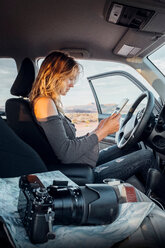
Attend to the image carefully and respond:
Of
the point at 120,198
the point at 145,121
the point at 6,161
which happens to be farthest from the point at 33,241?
the point at 145,121

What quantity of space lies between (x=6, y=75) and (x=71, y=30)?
2.05ft

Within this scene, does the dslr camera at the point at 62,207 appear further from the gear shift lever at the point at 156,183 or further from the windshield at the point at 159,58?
the windshield at the point at 159,58

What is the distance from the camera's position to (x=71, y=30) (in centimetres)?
212

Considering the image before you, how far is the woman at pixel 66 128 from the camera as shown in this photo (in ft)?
5.02

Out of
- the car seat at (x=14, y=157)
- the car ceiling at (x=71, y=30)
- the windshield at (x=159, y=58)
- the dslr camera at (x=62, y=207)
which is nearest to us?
the dslr camera at (x=62, y=207)

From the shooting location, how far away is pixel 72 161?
1.56 metres

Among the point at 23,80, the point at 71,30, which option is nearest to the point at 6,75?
the point at 71,30

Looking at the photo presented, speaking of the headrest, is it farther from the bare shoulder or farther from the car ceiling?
the car ceiling

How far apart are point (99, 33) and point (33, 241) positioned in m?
1.78

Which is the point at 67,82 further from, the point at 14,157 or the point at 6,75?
the point at 6,75

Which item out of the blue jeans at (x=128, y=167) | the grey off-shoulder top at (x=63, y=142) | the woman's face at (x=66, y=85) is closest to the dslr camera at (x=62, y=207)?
the grey off-shoulder top at (x=63, y=142)

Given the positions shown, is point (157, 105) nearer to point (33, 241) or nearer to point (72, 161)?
point (72, 161)

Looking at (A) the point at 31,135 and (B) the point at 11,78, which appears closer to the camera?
(A) the point at 31,135

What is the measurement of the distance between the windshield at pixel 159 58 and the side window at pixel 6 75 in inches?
43.0
